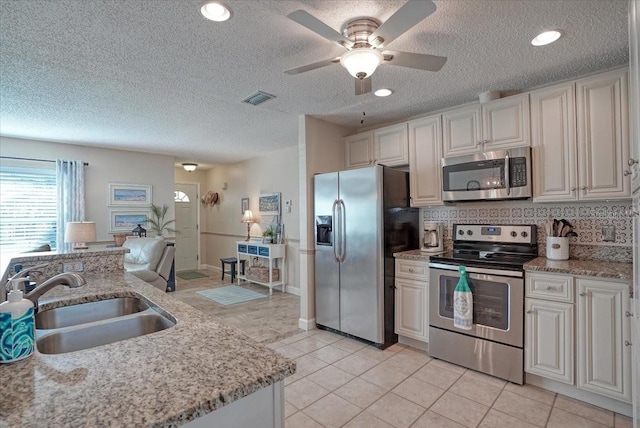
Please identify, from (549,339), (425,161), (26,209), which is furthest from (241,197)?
(549,339)

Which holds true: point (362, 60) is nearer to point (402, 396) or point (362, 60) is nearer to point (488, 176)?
point (488, 176)

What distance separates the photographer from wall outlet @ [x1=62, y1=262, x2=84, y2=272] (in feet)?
6.60

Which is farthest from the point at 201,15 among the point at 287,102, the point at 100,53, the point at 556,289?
the point at 556,289

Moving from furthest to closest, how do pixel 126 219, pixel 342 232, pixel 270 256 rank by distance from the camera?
pixel 126 219
pixel 270 256
pixel 342 232

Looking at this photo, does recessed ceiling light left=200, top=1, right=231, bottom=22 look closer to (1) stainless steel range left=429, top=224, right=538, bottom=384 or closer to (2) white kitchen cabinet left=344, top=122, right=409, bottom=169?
(2) white kitchen cabinet left=344, top=122, right=409, bottom=169

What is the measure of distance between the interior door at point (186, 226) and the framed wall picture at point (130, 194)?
5.11ft

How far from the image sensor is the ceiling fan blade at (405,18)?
4.38 feet

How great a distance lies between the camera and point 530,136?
260cm

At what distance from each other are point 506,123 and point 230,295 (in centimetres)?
438

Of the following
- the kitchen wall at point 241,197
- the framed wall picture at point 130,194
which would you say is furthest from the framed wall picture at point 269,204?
the framed wall picture at point 130,194

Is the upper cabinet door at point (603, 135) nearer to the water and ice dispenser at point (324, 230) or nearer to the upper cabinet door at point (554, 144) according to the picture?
the upper cabinet door at point (554, 144)

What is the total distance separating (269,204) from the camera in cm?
579

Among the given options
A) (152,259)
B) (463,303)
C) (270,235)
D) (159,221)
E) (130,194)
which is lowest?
(463,303)

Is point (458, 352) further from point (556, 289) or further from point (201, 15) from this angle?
point (201, 15)
